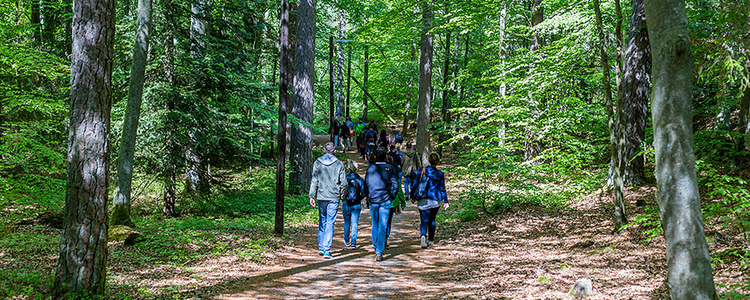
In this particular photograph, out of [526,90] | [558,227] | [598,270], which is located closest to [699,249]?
[598,270]

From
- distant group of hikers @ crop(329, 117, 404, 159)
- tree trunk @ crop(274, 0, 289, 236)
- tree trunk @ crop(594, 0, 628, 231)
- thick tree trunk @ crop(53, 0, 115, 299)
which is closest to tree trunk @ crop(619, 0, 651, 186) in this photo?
tree trunk @ crop(594, 0, 628, 231)

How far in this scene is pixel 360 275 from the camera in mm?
7125

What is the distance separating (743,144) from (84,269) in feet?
44.6

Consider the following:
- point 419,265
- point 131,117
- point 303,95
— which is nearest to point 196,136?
point 131,117

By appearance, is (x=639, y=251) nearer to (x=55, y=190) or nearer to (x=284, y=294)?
(x=284, y=294)

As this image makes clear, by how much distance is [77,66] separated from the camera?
16.3ft

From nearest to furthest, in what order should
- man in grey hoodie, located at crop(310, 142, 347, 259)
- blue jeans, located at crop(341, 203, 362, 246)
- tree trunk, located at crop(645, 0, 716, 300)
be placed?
1. tree trunk, located at crop(645, 0, 716, 300)
2. man in grey hoodie, located at crop(310, 142, 347, 259)
3. blue jeans, located at crop(341, 203, 362, 246)

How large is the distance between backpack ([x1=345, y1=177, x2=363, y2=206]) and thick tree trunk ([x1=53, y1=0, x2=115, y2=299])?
14.4 ft

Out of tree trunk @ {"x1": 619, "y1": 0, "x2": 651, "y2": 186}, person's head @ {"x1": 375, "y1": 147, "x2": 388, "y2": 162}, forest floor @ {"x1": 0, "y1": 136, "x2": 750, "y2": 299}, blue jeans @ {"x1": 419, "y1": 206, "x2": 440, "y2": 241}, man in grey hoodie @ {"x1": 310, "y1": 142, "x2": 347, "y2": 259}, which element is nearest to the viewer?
forest floor @ {"x1": 0, "y1": 136, "x2": 750, "y2": 299}

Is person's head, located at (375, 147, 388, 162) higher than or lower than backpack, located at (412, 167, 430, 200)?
higher

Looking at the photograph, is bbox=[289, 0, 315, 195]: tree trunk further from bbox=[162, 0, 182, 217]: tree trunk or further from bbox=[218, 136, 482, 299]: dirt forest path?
bbox=[218, 136, 482, 299]: dirt forest path

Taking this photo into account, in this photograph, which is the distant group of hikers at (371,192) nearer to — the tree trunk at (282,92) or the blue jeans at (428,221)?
the blue jeans at (428,221)

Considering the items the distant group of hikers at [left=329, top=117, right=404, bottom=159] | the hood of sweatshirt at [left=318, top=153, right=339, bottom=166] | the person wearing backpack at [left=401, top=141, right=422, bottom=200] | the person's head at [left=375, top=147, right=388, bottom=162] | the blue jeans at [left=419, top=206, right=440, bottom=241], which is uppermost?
the distant group of hikers at [left=329, top=117, right=404, bottom=159]

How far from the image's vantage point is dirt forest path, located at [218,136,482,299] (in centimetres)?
619
